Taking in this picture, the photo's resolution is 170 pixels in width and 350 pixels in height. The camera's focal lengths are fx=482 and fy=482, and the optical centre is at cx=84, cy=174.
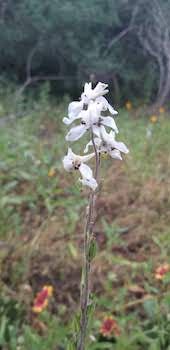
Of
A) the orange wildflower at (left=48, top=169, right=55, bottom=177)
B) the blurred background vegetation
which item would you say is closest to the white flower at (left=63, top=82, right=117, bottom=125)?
the blurred background vegetation

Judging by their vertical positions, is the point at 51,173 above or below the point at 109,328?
above

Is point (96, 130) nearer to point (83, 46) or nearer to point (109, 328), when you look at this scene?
point (109, 328)

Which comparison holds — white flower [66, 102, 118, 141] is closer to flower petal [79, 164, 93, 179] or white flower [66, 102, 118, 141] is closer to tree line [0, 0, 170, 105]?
flower petal [79, 164, 93, 179]

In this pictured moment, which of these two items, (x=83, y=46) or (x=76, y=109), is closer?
(x=76, y=109)

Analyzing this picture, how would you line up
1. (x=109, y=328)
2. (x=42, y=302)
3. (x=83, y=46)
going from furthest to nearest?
1. (x=83, y=46)
2. (x=42, y=302)
3. (x=109, y=328)

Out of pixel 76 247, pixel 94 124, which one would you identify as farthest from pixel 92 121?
pixel 76 247

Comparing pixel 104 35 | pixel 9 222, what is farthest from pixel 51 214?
pixel 104 35
